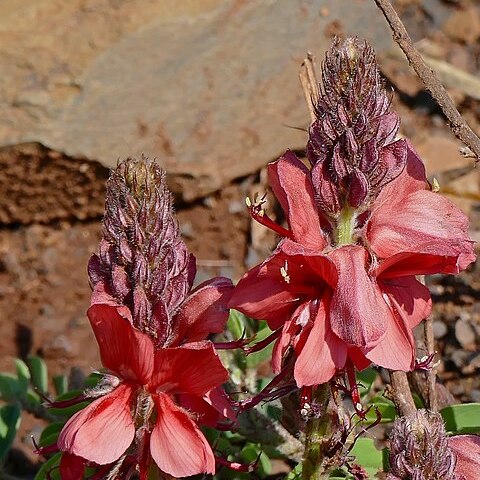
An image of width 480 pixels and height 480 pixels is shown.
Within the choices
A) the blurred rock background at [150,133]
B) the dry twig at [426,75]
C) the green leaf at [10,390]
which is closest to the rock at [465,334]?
the blurred rock background at [150,133]

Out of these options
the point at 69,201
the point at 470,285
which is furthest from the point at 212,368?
the point at 69,201

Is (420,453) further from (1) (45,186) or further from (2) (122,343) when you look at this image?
(1) (45,186)

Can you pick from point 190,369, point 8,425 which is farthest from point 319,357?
point 8,425

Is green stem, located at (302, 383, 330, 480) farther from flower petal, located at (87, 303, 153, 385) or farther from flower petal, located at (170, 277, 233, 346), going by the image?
flower petal, located at (87, 303, 153, 385)

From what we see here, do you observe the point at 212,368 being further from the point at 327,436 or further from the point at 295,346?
the point at 327,436

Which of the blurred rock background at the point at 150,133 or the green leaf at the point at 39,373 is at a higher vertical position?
the blurred rock background at the point at 150,133

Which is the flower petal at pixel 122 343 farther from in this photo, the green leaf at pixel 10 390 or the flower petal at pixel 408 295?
the green leaf at pixel 10 390

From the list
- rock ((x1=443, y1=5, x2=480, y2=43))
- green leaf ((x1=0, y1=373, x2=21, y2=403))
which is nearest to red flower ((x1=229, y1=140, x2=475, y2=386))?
green leaf ((x1=0, y1=373, x2=21, y2=403))
